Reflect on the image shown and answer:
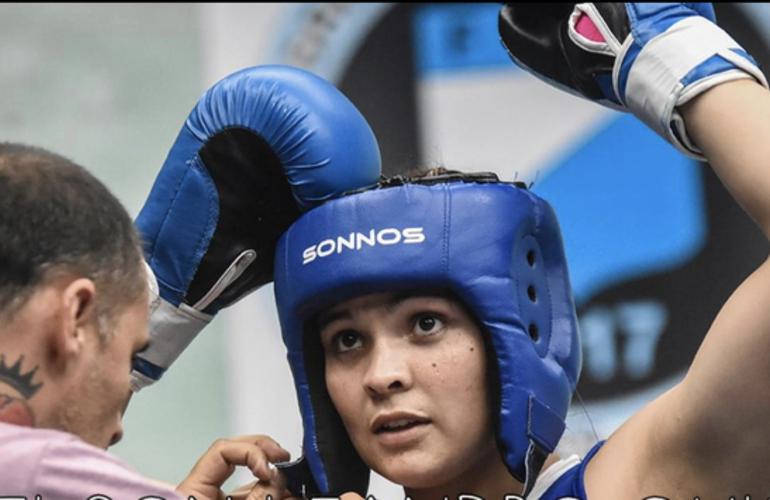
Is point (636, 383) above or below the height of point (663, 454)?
below

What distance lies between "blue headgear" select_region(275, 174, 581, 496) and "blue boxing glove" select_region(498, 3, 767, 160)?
0.21 m

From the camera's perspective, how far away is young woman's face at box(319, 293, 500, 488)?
1907 millimetres

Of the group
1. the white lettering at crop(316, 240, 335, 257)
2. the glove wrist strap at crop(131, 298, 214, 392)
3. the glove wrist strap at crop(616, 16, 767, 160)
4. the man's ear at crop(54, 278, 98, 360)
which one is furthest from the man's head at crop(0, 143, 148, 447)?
the glove wrist strap at crop(616, 16, 767, 160)

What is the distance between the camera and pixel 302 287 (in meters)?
1.97

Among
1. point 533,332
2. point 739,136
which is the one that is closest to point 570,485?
point 533,332

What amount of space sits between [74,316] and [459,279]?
58 cm

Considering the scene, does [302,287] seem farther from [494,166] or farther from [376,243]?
[494,166]

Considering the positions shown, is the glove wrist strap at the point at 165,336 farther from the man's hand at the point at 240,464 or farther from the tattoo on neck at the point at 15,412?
the tattoo on neck at the point at 15,412

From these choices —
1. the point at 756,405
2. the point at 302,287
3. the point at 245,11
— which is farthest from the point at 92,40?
the point at 756,405

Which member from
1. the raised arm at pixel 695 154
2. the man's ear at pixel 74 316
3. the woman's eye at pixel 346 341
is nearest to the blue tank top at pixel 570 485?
the raised arm at pixel 695 154

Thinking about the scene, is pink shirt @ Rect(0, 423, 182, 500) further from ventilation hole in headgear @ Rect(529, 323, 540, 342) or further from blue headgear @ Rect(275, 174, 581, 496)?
ventilation hole in headgear @ Rect(529, 323, 540, 342)

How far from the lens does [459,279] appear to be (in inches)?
75.4

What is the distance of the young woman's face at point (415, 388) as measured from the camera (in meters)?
1.91

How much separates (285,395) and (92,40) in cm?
98
